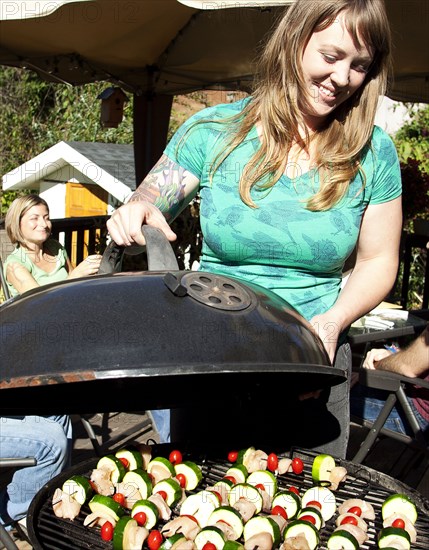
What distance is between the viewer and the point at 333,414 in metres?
2.00

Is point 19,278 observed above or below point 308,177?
below

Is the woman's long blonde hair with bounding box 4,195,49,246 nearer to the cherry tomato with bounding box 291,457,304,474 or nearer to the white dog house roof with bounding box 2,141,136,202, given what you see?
the cherry tomato with bounding box 291,457,304,474

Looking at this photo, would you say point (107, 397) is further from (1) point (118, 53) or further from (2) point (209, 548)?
(1) point (118, 53)

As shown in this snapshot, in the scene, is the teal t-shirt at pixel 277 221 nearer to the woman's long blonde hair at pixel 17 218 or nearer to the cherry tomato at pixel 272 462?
the cherry tomato at pixel 272 462

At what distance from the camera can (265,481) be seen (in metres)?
1.83

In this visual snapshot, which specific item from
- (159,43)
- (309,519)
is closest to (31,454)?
(309,519)

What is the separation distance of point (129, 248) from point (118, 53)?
5.92 metres

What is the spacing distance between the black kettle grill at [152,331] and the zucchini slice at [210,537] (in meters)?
0.36

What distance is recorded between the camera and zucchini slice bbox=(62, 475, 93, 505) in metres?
1.73

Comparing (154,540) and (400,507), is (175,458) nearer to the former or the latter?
(154,540)

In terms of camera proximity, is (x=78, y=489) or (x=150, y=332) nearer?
(x=150, y=332)

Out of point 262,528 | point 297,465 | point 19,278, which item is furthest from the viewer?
point 19,278

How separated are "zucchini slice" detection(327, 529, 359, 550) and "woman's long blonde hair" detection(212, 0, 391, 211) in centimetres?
78

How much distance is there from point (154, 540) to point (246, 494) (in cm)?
28
